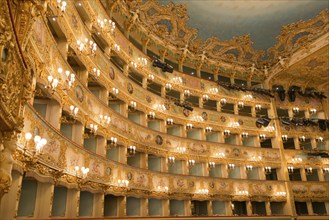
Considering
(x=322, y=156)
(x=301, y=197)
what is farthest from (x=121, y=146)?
(x=322, y=156)

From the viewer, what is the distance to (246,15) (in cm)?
2048

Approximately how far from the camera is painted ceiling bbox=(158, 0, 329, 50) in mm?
19406

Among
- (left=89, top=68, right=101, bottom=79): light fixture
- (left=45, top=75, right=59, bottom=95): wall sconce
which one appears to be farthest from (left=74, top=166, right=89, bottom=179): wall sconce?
(left=89, top=68, right=101, bottom=79): light fixture

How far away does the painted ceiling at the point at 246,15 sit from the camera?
1941 cm

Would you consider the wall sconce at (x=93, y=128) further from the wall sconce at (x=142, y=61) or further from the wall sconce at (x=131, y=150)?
the wall sconce at (x=142, y=61)

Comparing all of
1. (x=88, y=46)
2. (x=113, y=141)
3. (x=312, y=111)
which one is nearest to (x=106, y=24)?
(x=88, y=46)

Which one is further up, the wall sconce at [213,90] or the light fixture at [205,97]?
the wall sconce at [213,90]

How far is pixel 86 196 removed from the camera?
40.3 feet

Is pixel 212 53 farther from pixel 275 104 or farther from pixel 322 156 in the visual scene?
pixel 322 156

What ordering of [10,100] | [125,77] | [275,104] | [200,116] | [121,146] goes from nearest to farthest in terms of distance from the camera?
[10,100]
[121,146]
[125,77]
[200,116]
[275,104]

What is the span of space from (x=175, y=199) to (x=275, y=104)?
13.0 m

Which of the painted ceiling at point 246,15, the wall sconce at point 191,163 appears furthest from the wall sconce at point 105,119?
the painted ceiling at point 246,15

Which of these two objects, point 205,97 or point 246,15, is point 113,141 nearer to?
point 205,97

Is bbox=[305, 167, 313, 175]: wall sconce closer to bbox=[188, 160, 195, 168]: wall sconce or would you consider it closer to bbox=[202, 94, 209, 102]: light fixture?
bbox=[202, 94, 209, 102]: light fixture
